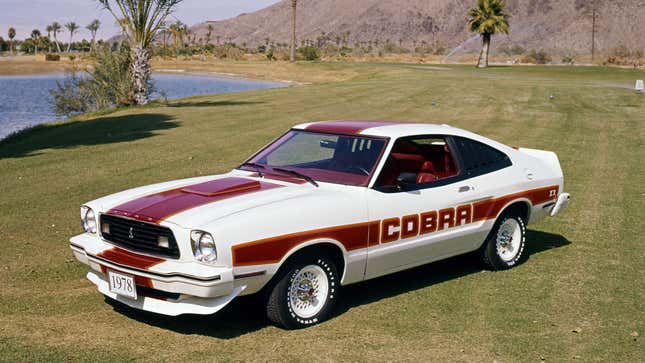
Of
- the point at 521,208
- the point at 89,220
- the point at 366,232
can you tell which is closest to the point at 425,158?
the point at 521,208

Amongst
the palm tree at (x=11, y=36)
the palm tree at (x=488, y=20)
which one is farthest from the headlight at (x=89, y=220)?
the palm tree at (x=11, y=36)

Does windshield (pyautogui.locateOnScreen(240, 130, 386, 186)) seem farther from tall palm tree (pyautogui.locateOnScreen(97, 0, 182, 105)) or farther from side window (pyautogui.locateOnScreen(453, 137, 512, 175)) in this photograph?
tall palm tree (pyautogui.locateOnScreen(97, 0, 182, 105))

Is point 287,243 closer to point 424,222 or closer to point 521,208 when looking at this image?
point 424,222

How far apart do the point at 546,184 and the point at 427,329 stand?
290cm

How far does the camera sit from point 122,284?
20.7ft

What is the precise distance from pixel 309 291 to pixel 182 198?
4.24ft

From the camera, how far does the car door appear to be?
7.06 meters

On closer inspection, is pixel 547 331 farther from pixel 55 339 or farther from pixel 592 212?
pixel 592 212

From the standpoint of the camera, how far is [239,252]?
6016mm

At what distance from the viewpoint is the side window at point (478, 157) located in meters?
8.12

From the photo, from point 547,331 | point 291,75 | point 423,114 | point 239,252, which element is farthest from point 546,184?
point 291,75

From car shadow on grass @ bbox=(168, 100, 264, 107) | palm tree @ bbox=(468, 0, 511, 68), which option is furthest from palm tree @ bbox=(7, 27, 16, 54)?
car shadow on grass @ bbox=(168, 100, 264, 107)

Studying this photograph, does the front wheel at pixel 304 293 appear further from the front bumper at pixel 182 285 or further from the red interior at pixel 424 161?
the red interior at pixel 424 161

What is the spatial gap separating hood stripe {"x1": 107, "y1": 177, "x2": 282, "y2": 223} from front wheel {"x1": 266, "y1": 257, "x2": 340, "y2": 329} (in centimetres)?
83
